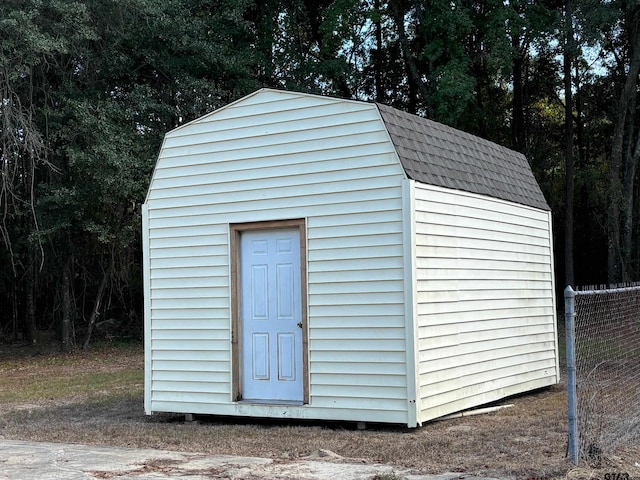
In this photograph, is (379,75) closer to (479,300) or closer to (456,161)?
(456,161)

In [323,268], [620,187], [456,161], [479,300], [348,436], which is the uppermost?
[620,187]

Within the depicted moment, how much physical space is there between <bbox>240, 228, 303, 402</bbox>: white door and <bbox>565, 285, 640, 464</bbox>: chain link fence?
282 centimetres

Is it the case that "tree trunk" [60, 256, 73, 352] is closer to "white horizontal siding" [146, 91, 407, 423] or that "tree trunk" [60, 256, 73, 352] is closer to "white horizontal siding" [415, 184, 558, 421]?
"white horizontal siding" [146, 91, 407, 423]

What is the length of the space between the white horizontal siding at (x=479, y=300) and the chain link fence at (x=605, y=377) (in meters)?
1.09

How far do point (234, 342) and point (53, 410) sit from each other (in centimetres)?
322

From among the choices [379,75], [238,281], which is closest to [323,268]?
[238,281]

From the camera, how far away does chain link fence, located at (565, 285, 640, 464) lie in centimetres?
559

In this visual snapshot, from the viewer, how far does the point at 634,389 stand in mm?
8680

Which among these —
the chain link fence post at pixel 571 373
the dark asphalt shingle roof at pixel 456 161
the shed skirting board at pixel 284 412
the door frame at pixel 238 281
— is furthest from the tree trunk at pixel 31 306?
the chain link fence post at pixel 571 373

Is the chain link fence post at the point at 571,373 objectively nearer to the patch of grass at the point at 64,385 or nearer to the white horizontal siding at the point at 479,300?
the white horizontal siding at the point at 479,300

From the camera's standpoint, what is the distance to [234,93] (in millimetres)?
20469

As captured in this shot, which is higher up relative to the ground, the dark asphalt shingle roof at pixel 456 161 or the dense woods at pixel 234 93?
the dense woods at pixel 234 93

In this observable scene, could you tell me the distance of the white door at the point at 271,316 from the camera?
8.23 metres

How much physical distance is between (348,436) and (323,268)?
5.51 ft
